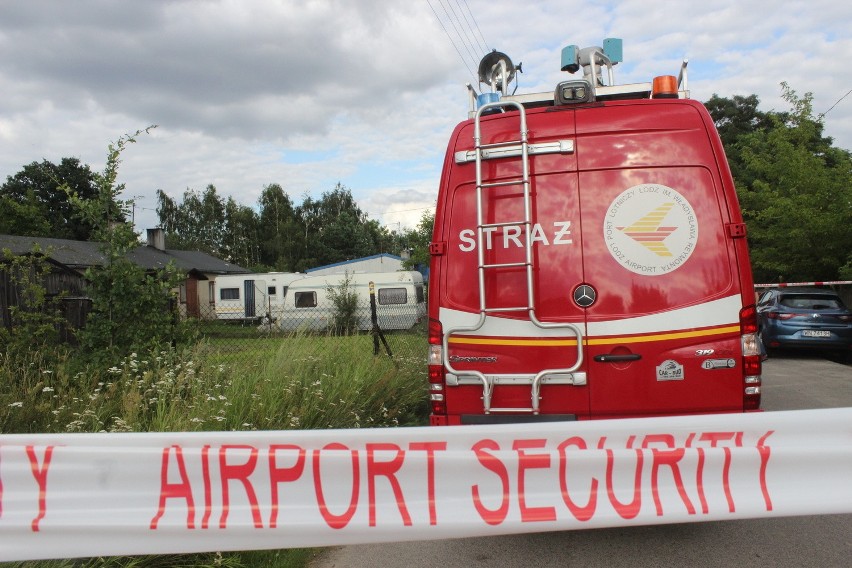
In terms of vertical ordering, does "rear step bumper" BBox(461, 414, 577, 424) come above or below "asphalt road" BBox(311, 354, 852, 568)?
above

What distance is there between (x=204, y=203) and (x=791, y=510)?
74.6m

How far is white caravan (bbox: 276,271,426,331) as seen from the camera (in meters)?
25.2

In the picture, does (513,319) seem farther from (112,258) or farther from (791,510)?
(112,258)

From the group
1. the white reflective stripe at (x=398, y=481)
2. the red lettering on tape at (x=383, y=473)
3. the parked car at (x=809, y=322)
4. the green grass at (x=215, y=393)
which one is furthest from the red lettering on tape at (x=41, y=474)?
the parked car at (x=809, y=322)

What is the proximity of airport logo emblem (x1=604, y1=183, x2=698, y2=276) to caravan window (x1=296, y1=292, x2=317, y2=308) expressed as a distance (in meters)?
24.9

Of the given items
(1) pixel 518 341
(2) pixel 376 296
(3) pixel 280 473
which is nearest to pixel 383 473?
(3) pixel 280 473

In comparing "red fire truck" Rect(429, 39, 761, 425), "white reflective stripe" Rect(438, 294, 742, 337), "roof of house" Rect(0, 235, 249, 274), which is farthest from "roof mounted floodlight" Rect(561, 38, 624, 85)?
"roof of house" Rect(0, 235, 249, 274)

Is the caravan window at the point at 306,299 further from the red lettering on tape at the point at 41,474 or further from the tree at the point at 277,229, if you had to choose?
the tree at the point at 277,229

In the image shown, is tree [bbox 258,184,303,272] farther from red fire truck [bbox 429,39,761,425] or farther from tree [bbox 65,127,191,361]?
red fire truck [bbox 429,39,761,425]

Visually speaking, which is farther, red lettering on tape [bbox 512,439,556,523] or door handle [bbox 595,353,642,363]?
door handle [bbox 595,353,642,363]

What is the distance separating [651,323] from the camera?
4.05 meters

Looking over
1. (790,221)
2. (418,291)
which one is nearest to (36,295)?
(790,221)

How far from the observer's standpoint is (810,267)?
64.0ft

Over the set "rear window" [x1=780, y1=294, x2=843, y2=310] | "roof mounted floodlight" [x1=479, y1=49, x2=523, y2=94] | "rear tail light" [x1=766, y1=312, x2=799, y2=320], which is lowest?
"rear tail light" [x1=766, y1=312, x2=799, y2=320]
